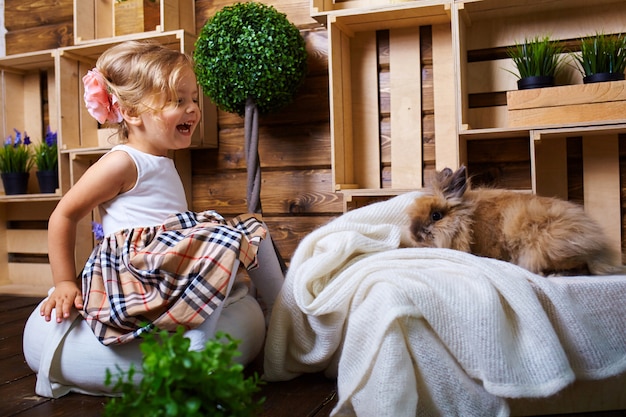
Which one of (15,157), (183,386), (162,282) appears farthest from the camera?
(15,157)

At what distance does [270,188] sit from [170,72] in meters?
1.15

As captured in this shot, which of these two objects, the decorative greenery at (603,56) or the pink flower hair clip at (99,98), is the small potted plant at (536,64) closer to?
the decorative greenery at (603,56)

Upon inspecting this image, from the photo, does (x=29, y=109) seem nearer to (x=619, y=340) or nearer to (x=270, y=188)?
(x=270, y=188)

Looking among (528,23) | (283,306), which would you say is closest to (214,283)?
(283,306)

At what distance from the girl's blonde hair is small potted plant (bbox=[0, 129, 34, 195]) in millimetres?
1641

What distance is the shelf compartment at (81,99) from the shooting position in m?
2.89

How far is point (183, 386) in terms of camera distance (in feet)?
2.67

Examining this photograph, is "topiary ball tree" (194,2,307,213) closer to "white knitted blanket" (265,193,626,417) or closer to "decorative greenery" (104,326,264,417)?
"white knitted blanket" (265,193,626,417)

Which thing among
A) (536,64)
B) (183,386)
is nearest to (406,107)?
(536,64)

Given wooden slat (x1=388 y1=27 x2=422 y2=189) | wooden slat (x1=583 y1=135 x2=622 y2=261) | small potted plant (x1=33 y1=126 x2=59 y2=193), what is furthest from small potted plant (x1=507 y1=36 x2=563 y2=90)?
small potted plant (x1=33 y1=126 x2=59 y2=193)

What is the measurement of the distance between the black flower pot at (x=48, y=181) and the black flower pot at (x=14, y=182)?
4.8 inches

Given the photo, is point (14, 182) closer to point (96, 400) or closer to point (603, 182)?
point (96, 400)

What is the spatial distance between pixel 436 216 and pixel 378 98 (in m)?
1.06

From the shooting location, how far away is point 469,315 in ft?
4.51
